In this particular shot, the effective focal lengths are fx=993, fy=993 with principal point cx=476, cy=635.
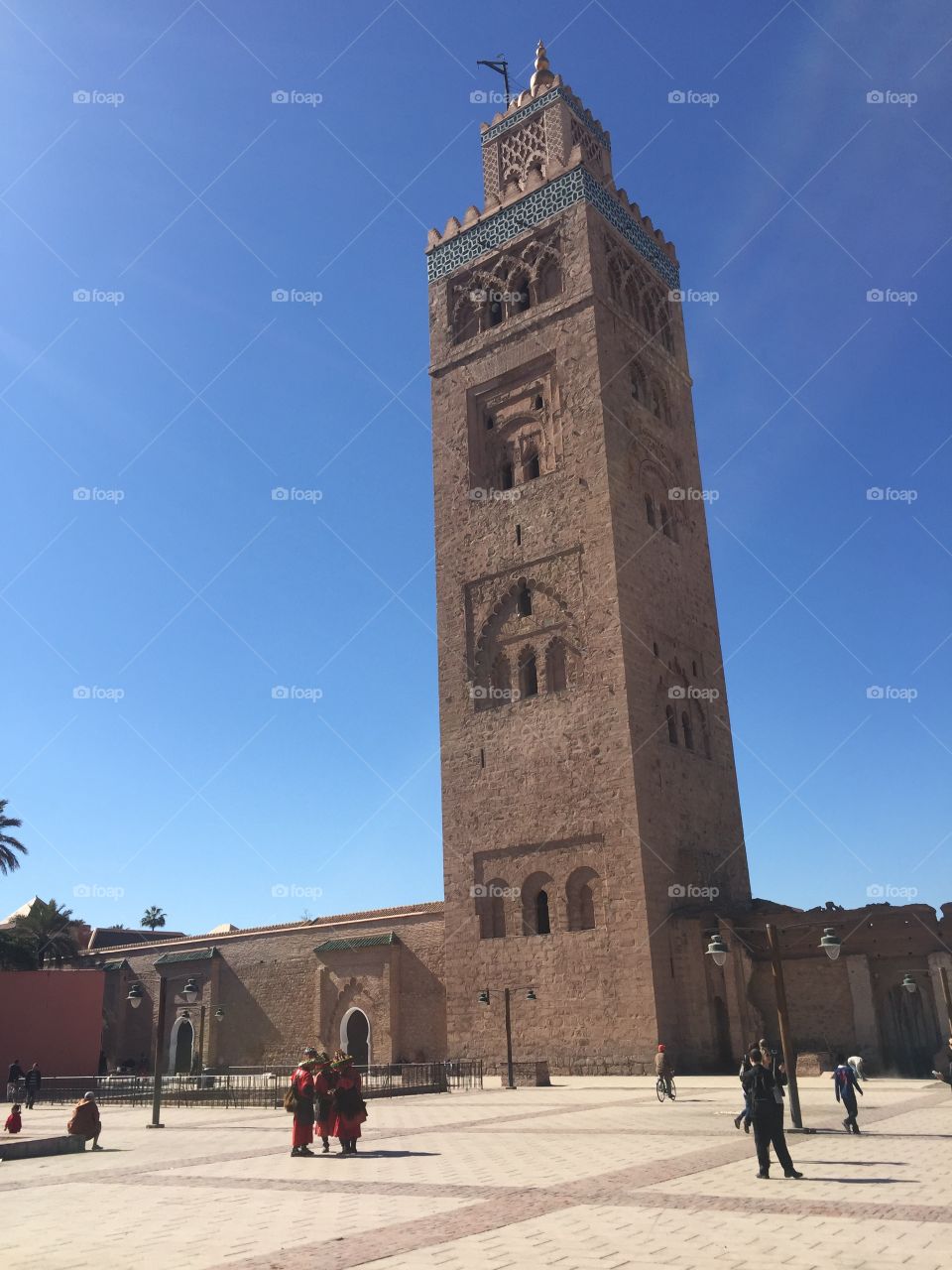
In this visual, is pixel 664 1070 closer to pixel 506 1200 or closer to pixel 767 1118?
pixel 767 1118

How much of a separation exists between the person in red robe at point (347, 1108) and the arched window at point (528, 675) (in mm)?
15569

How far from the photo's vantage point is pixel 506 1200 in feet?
24.3

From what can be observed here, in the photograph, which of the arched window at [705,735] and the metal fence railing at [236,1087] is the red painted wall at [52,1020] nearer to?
the metal fence railing at [236,1087]

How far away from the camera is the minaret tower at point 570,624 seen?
23.4 metres

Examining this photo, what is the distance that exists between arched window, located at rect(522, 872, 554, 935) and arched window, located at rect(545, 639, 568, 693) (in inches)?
189

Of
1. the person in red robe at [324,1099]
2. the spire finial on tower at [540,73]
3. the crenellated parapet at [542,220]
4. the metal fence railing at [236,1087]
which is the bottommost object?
the metal fence railing at [236,1087]

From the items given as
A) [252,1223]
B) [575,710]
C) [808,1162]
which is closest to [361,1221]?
[252,1223]

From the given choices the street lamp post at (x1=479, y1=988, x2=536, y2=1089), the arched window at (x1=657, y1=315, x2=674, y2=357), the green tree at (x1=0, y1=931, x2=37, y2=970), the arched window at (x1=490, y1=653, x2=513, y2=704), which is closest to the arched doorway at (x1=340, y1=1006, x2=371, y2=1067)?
the street lamp post at (x1=479, y1=988, x2=536, y2=1089)

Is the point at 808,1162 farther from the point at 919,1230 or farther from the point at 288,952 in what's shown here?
the point at 288,952

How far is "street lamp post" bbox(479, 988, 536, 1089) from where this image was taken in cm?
2098

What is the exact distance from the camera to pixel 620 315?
1174 inches

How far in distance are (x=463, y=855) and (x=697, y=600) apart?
34.1 feet

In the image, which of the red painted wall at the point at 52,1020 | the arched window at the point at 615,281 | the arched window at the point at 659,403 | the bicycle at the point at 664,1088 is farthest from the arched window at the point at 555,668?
the red painted wall at the point at 52,1020

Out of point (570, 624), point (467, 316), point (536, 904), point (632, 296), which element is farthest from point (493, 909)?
point (632, 296)
